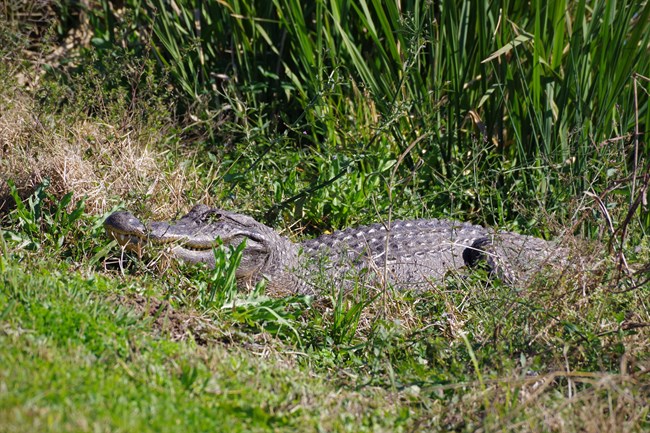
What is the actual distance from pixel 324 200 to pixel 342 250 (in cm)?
102

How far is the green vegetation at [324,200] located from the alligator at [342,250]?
0.48 feet

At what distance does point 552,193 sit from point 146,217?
2.60 m

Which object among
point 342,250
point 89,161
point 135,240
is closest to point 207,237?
point 135,240

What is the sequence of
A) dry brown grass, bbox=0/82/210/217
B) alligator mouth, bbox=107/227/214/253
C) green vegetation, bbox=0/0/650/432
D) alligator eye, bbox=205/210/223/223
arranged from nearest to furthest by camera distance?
green vegetation, bbox=0/0/650/432 → alligator mouth, bbox=107/227/214/253 → alligator eye, bbox=205/210/223/223 → dry brown grass, bbox=0/82/210/217

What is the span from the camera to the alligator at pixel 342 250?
430 centimetres

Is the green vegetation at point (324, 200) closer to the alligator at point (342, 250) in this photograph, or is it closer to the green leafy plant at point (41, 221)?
the green leafy plant at point (41, 221)

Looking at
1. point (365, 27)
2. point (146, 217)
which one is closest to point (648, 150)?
point (365, 27)

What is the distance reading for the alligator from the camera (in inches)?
169

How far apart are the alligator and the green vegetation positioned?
147mm

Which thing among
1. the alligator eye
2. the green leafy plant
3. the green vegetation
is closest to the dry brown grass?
the green vegetation

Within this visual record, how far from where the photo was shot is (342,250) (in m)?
4.54

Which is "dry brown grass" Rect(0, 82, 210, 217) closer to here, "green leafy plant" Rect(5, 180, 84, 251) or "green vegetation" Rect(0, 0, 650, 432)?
"green vegetation" Rect(0, 0, 650, 432)

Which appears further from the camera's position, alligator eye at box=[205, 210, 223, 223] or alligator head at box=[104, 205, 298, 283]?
alligator eye at box=[205, 210, 223, 223]

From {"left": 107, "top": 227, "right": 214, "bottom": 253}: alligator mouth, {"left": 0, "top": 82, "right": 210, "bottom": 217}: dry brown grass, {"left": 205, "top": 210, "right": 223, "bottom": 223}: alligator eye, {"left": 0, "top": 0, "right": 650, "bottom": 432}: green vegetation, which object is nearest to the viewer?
{"left": 0, "top": 0, "right": 650, "bottom": 432}: green vegetation
